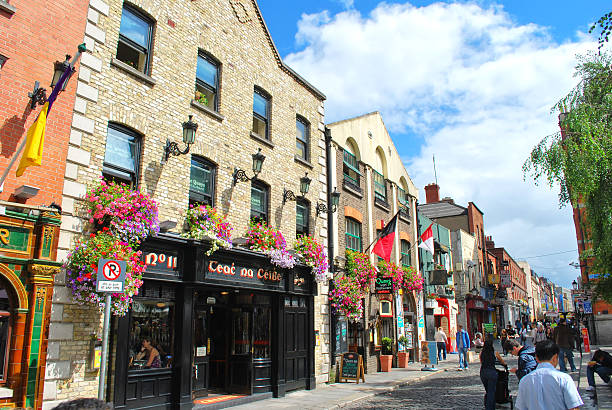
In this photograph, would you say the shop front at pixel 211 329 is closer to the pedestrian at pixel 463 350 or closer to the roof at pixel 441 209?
the pedestrian at pixel 463 350

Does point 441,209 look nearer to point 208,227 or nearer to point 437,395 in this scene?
point 437,395

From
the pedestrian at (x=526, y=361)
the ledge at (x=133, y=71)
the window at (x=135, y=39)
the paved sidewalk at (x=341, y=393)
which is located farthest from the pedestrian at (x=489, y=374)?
the window at (x=135, y=39)

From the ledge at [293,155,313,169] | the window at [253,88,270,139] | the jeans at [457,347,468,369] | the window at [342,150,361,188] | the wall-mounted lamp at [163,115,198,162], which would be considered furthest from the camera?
the jeans at [457,347,468,369]

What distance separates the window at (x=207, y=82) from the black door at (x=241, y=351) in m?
5.60

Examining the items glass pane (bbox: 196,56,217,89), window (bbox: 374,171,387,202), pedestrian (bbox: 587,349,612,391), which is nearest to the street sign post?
glass pane (bbox: 196,56,217,89)

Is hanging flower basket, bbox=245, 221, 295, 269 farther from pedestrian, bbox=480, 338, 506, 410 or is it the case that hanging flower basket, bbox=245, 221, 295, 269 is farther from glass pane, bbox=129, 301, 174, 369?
pedestrian, bbox=480, 338, 506, 410

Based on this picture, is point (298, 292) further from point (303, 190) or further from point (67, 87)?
point (67, 87)

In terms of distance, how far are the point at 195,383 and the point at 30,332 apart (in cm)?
459

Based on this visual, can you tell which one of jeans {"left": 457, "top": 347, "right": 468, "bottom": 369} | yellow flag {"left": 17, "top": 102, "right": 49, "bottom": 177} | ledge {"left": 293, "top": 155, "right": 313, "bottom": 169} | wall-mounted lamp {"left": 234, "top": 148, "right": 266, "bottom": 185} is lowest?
jeans {"left": 457, "top": 347, "right": 468, "bottom": 369}

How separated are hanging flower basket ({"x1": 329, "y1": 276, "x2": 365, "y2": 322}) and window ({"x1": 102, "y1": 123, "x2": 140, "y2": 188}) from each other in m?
8.13

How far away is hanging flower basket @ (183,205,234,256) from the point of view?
10824 millimetres

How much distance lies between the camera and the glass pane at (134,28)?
10531 mm

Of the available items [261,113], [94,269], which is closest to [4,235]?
[94,269]

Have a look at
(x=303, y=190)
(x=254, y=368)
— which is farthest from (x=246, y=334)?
(x=303, y=190)
